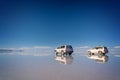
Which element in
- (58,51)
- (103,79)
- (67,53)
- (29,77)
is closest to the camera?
(103,79)

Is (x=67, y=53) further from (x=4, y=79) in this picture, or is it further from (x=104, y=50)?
(x=4, y=79)

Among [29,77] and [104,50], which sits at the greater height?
[104,50]

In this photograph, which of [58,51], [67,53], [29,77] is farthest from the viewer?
[58,51]

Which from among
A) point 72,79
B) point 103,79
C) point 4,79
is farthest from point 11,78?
point 103,79

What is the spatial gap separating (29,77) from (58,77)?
1.18 m

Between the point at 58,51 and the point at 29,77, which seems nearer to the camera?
the point at 29,77

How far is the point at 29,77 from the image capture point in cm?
859

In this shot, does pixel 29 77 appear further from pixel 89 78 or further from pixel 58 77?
pixel 89 78

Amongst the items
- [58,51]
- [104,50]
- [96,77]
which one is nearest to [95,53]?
[104,50]

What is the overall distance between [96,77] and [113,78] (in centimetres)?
66

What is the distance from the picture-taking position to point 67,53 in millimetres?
22422

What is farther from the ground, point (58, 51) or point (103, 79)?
point (58, 51)

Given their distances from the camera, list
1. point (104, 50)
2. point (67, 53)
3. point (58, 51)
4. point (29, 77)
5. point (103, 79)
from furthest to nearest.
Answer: point (58, 51) < point (67, 53) < point (104, 50) < point (29, 77) < point (103, 79)

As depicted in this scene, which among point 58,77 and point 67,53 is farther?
point 67,53
